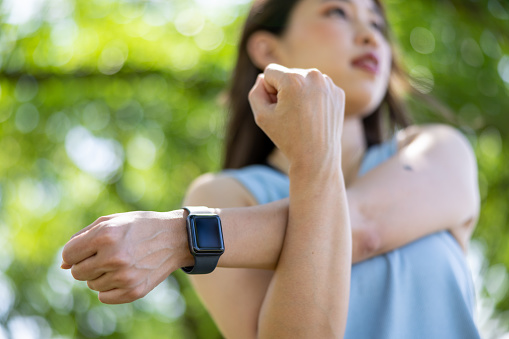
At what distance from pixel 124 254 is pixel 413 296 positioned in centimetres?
69

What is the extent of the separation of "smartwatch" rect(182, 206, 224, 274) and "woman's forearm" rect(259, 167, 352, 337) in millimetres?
149

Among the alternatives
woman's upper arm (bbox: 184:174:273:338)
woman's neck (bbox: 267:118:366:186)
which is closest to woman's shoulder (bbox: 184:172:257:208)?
woman's upper arm (bbox: 184:174:273:338)

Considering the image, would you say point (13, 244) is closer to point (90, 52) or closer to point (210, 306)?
point (90, 52)

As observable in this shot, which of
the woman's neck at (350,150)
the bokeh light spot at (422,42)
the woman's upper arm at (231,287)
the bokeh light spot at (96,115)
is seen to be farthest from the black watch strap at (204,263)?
the bokeh light spot at (422,42)

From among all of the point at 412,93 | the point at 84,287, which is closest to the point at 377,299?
the point at 412,93

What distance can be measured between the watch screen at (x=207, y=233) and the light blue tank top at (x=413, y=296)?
1.42 feet

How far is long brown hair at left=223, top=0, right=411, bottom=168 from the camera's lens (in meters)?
1.94

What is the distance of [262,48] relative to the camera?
194 centimetres

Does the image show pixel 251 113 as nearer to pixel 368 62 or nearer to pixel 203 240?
pixel 368 62

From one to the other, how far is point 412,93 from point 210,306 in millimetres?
1121

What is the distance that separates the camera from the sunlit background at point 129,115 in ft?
12.5

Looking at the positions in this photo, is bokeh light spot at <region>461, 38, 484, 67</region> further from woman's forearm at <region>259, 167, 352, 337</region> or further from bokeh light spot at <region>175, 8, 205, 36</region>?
woman's forearm at <region>259, 167, 352, 337</region>

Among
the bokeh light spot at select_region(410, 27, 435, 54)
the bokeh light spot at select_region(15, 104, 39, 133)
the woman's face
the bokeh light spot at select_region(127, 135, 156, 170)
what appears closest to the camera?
the woman's face

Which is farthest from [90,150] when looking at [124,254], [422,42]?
[124,254]
